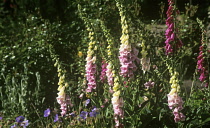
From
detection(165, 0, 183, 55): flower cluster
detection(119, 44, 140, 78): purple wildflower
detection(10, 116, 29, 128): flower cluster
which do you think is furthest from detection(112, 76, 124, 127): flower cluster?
detection(10, 116, 29, 128): flower cluster

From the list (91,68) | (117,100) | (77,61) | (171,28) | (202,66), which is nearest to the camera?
(117,100)

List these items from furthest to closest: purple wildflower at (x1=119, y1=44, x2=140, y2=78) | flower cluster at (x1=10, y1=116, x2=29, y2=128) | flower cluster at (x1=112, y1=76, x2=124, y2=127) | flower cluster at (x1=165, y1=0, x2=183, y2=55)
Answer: flower cluster at (x1=10, y1=116, x2=29, y2=128) → flower cluster at (x1=165, y1=0, x2=183, y2=55) → purple wildflower at (x1=119, y1=44, x2=140, y2=78) → flower cluster at (x1=112, y1=76, x2=124, y2=127)

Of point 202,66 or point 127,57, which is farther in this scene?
point 202,66

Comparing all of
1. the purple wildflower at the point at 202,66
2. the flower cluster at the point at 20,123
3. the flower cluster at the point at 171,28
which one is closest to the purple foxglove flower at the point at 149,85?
the flower cluster at the point at 171,28

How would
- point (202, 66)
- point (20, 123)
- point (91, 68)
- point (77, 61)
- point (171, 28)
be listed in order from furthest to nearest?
point (77, 61), point (202, 66), point (20, 123), point (171, 28), point (91, 68)

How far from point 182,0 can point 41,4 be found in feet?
10.1

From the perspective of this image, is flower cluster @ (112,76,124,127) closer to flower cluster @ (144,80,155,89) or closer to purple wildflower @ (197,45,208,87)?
flower cluster @ (144,80,155,89)

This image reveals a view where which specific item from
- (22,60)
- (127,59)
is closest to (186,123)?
(127,59)

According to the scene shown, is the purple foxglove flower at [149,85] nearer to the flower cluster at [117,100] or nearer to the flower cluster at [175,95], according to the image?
the flower cluster at [175,95]

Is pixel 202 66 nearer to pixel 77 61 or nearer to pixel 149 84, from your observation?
pixel 149 84

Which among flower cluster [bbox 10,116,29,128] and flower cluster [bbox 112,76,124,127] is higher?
flower cluster [bbox 112,76,124,127]

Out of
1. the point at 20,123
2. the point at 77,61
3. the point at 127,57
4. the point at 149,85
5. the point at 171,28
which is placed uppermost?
the point at 171,28

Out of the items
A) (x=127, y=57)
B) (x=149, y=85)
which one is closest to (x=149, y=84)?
(x=149, y=85)

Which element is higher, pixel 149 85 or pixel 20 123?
pixel 149 85
